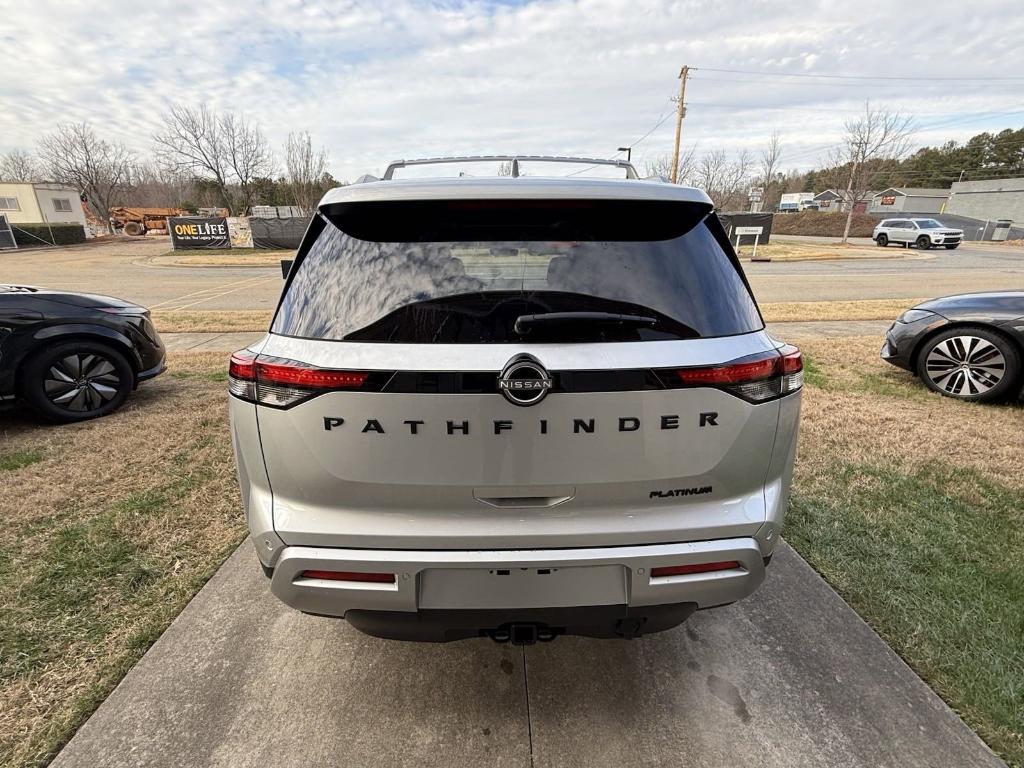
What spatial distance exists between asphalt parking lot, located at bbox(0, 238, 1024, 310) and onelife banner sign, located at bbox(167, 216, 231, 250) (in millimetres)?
3915

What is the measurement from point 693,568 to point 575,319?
85 cm

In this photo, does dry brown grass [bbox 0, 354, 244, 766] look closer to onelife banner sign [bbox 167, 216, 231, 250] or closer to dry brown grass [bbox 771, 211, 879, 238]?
onelife banner sign [bbox 167, 216, 231, 250]

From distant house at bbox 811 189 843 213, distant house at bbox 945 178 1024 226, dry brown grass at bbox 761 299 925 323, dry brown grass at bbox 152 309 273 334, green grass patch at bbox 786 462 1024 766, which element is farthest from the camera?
distant house at bbox 811 189 843 213

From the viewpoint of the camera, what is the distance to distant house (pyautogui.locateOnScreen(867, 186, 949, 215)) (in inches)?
2456

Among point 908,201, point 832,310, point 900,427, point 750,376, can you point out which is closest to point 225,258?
point 832,310

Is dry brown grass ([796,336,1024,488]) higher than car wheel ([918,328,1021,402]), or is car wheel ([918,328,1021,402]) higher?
car wheel ([918,328,1021,402])

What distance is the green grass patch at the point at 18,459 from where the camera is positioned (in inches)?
150

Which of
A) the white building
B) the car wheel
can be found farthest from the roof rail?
the white building

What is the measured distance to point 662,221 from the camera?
5.80ft

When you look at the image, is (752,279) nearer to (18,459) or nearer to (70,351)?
(70,351)

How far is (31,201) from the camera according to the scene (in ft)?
138

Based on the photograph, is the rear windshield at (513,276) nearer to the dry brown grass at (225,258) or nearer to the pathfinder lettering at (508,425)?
the pathfinder lettering at (508,425)

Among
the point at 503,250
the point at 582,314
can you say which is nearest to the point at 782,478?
the point at 582,314

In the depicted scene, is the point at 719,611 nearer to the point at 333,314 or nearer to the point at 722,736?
the point at 722,736
